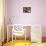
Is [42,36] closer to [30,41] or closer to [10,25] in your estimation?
[30,41]

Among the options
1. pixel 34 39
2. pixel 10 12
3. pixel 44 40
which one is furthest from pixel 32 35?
pixel 10 12

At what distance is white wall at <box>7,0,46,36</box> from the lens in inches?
76.7

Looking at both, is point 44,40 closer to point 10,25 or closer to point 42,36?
point 42,36

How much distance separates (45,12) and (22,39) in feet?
1.84

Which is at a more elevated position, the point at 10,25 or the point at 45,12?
the point at 45,12

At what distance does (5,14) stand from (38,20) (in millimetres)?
535

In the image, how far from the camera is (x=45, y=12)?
1.95 meters

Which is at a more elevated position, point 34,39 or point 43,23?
point 43,23

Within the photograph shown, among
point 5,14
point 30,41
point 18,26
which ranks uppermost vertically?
point 5,14

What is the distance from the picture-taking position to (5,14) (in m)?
1.96

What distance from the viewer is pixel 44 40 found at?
193cm

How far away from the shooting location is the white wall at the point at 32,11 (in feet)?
6.39

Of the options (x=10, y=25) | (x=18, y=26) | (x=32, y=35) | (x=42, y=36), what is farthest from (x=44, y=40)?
(x=10, y=25)

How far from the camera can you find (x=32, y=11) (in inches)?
76.9
